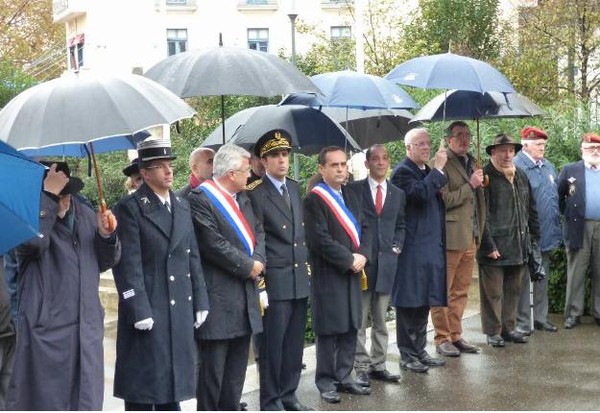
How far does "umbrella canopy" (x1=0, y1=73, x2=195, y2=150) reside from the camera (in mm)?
5664

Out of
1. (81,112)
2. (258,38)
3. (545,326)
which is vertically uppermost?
(258,38)

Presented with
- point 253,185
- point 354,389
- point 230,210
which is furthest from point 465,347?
point 230,210

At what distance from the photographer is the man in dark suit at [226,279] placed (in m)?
7.14

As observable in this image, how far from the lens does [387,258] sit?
29.1 feet

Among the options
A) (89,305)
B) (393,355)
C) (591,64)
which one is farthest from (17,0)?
(89,305)

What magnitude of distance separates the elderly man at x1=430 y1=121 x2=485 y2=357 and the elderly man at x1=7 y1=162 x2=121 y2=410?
4.26m

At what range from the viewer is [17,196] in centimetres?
471

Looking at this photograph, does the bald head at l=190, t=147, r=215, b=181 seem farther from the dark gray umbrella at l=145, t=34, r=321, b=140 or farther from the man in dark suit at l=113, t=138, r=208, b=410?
the man in dark suit at l=113, t=138, r=208, b=410

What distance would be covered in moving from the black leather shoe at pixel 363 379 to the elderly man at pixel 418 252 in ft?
2.14

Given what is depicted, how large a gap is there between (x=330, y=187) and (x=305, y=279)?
85cm

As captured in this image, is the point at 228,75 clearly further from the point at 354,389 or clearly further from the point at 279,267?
the point at 354,389

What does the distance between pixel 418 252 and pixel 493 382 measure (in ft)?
4.14

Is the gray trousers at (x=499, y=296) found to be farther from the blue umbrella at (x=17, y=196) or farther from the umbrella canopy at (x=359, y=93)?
the blue umbrella at (x=17, y=196)

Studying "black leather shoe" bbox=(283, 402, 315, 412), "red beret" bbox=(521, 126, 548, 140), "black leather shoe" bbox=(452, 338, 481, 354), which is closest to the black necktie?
"black leather shoe" bbox=(283, 402, 315, 412)
